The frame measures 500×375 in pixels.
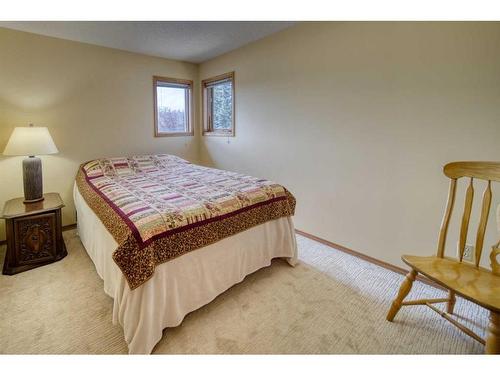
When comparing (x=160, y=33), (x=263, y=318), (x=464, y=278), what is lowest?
(x=263, y=318)

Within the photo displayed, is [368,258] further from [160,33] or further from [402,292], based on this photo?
[160,33]

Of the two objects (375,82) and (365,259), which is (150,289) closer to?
(365,259)

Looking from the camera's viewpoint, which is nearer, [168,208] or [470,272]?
[470,272]

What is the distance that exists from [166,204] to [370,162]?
1.72 m

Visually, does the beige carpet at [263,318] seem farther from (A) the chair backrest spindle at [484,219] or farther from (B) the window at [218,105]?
(B) the window at [218,105]

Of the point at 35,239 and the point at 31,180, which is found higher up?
the point at 31,180

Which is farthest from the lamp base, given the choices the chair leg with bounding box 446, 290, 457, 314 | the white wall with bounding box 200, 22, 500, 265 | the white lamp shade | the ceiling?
the chair leg with bounding box 446, 290, 457, 314

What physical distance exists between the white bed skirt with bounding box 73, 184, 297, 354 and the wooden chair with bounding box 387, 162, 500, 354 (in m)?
0.96

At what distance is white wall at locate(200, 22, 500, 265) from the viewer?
1.72 meters

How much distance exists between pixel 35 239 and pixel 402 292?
9.37 ft

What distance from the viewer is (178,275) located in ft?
5.10

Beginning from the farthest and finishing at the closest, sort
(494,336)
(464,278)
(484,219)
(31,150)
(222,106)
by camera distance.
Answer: (222,106) → (31,150) → (484,219) → (464,278) → (494,336)

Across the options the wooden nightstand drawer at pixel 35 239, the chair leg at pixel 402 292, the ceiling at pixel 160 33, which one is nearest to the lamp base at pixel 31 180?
the wooden nightstand drawer at pixel 35 239

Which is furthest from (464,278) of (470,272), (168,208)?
(168,208)
